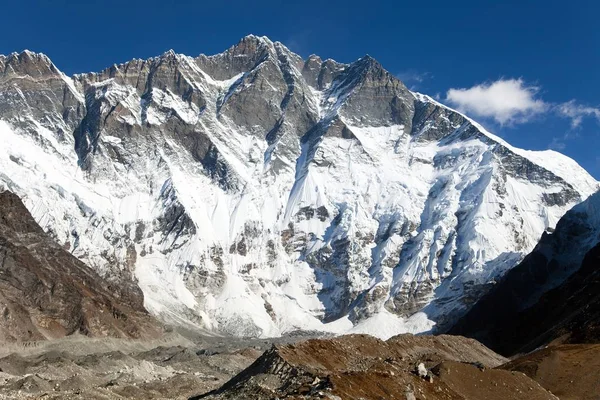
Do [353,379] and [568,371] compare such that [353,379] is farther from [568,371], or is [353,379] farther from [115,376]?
[115,376]

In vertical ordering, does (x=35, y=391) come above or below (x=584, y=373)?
Result: below

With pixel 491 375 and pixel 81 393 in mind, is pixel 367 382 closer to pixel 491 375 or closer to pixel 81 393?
pixel 491 375

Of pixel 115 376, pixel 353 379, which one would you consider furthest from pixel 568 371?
pixel 115 376

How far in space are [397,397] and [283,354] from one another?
1432 centimetres

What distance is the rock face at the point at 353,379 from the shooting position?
193 feet

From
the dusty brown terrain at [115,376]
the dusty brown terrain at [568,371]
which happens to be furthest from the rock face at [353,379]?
the dusty brown terrain at [115,376]

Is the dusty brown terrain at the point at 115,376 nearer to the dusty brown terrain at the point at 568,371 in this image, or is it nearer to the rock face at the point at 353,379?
the rock face at the point at 353,379

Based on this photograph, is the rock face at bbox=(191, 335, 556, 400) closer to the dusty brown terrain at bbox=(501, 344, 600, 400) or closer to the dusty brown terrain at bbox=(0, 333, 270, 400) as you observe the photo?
the dusty brown terrain at bbox=(501, 344, 600, 400)

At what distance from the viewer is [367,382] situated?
61.1 meters

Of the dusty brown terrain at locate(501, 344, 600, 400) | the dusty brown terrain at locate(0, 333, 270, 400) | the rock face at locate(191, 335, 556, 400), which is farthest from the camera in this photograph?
the dusty brown terrain at locate(0, 333, 270, 400)

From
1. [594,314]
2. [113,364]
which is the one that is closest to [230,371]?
[113,364]

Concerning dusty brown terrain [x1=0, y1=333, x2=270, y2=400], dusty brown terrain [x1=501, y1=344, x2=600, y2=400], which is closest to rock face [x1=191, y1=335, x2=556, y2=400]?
dusty brown terrain [x1=501, y1=344, x2=600, y2=400]

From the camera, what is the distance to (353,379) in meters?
59.9

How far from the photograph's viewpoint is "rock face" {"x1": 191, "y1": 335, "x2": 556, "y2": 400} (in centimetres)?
5872
